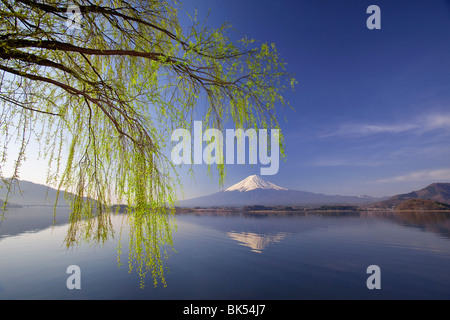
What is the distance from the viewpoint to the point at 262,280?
8.69 meters

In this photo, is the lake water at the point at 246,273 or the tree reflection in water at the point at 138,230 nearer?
the tree reflection in water at the point at 138,230

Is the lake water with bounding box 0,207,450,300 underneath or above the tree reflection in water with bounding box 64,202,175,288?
underneath

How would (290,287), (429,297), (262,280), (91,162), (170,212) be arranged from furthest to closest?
(262,280) → (290,287) → (429,297) → (91,162) → (170,212)

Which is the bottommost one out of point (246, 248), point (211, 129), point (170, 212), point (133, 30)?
point (246, 248)

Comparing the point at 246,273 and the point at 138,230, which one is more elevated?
the point at 138,230

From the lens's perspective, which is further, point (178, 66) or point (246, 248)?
point (246, 248)

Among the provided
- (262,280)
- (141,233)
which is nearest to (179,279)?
(262,280)

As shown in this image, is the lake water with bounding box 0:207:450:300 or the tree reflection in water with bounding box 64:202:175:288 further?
the lake water with bounding box 0:207:450:300

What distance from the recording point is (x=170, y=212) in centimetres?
261

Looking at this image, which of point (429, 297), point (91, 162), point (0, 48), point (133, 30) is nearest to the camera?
point (0, 48)

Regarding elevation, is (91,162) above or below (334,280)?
above

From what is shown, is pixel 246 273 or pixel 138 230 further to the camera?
pixel 246 273

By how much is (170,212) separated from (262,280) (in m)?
7.61

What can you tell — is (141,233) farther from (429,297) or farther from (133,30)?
(429,297)
